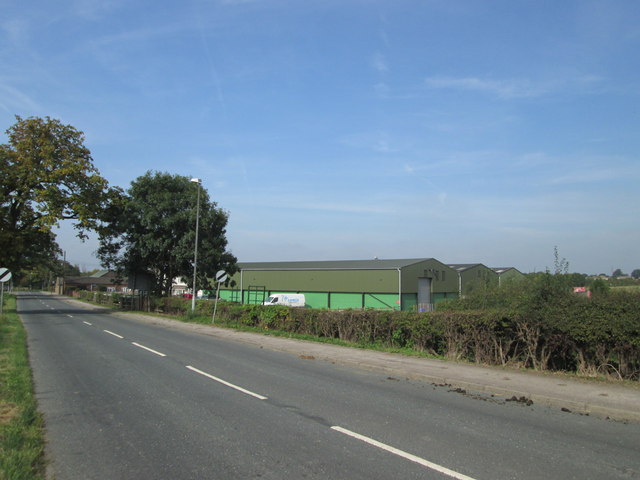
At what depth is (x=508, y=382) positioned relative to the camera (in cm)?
955

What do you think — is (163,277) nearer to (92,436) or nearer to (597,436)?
(92,436)

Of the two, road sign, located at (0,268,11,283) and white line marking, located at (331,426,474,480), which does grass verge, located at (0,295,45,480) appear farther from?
road sign, located at (0,268,11,283)

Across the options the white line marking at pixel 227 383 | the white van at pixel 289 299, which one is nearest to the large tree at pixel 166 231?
the white van at pixel 289 299

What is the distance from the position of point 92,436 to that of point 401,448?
402 cm

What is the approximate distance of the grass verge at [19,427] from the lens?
4.70 metres

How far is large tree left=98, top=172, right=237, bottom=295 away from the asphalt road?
22536 millimetres

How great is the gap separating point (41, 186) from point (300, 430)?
103ft

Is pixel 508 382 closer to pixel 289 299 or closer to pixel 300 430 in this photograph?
pixel 300 430

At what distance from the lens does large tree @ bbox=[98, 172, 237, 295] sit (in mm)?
32750

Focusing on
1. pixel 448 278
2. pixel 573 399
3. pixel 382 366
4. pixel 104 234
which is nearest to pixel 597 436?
pixel 573 399

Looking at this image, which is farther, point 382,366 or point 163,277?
point 163,277

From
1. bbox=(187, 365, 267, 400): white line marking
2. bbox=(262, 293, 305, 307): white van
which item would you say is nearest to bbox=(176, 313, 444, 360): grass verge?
bbox=(187, 365, 267, 400): white line marking

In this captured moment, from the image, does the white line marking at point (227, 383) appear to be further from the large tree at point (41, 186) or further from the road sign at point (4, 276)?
the large tree at point (41, 186)

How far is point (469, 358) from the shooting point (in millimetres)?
12414
